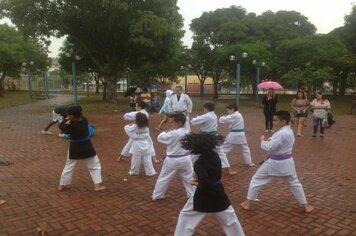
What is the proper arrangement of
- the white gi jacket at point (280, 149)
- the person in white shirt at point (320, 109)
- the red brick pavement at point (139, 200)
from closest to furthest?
1. the red brick pavement at point (139, 200)
2. the white gi jacket at point (280, 149)
3. the person in white shirt at point (320, 109)

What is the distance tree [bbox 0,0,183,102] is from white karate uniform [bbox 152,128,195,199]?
17067 millimetres

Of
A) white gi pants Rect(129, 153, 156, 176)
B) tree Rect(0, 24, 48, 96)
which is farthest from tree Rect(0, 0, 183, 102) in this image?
tree Rect(0, 24, 48, 96)

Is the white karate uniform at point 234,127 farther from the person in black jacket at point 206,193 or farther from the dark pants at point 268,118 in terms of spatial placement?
the dark pants at point 268,118

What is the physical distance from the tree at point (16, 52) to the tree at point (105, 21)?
52.6 feet

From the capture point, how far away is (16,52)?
4122 centimetres

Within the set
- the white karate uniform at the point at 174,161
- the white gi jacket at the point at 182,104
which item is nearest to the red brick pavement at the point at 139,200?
the white karate uniform at the point at 174,161

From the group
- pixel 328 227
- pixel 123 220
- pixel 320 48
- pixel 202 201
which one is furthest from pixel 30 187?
pixel 320 48

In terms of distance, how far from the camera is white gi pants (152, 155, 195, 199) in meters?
5.55

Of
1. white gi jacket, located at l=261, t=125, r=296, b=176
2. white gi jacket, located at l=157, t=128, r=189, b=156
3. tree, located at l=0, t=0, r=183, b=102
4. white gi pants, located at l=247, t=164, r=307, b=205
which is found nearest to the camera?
white gi jacket, located at l=261, t=125, r=296, b=176

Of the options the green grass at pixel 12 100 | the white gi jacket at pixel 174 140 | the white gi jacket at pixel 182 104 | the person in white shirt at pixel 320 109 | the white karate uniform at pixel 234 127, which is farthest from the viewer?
the green grass at pixel 12 100

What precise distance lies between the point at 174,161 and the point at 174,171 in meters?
0.18

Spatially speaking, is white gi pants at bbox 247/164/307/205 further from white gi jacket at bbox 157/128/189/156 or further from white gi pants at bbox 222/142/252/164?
white gi pants at bbox 222/142/252/164

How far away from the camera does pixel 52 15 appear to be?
77.1 ft

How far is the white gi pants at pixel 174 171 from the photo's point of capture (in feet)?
18.2
